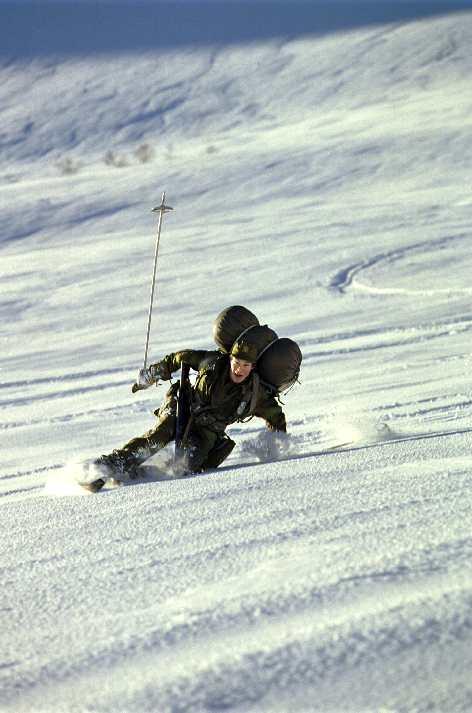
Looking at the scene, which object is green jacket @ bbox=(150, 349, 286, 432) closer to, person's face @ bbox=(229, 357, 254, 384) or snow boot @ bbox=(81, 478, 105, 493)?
person's face @ bbox=(229, 357, 254, 384)

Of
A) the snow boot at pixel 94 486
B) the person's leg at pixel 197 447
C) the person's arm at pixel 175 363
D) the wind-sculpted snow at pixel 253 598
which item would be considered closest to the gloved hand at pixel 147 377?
the person's arm at pixel 175 363

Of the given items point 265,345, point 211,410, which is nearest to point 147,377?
point 211,410

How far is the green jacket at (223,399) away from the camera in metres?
4.62

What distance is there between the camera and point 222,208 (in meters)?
22.2

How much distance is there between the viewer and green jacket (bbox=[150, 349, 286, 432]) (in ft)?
15.1

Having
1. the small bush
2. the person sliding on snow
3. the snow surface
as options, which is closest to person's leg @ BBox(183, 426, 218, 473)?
A: the person sliding on snow

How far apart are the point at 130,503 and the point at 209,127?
1477 inches

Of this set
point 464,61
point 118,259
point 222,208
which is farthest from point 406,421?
point 464,61

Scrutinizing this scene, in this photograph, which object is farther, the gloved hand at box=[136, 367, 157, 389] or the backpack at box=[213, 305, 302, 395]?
the gloved hand at box=[136, 367, 157, 389]

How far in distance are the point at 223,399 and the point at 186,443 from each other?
28 cm

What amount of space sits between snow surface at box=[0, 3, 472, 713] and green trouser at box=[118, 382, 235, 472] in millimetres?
110

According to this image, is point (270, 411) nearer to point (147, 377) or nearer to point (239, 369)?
point (239, 369)

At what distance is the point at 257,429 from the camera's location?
6727 millimetres

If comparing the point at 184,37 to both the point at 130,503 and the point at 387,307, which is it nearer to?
the point at 387,307
